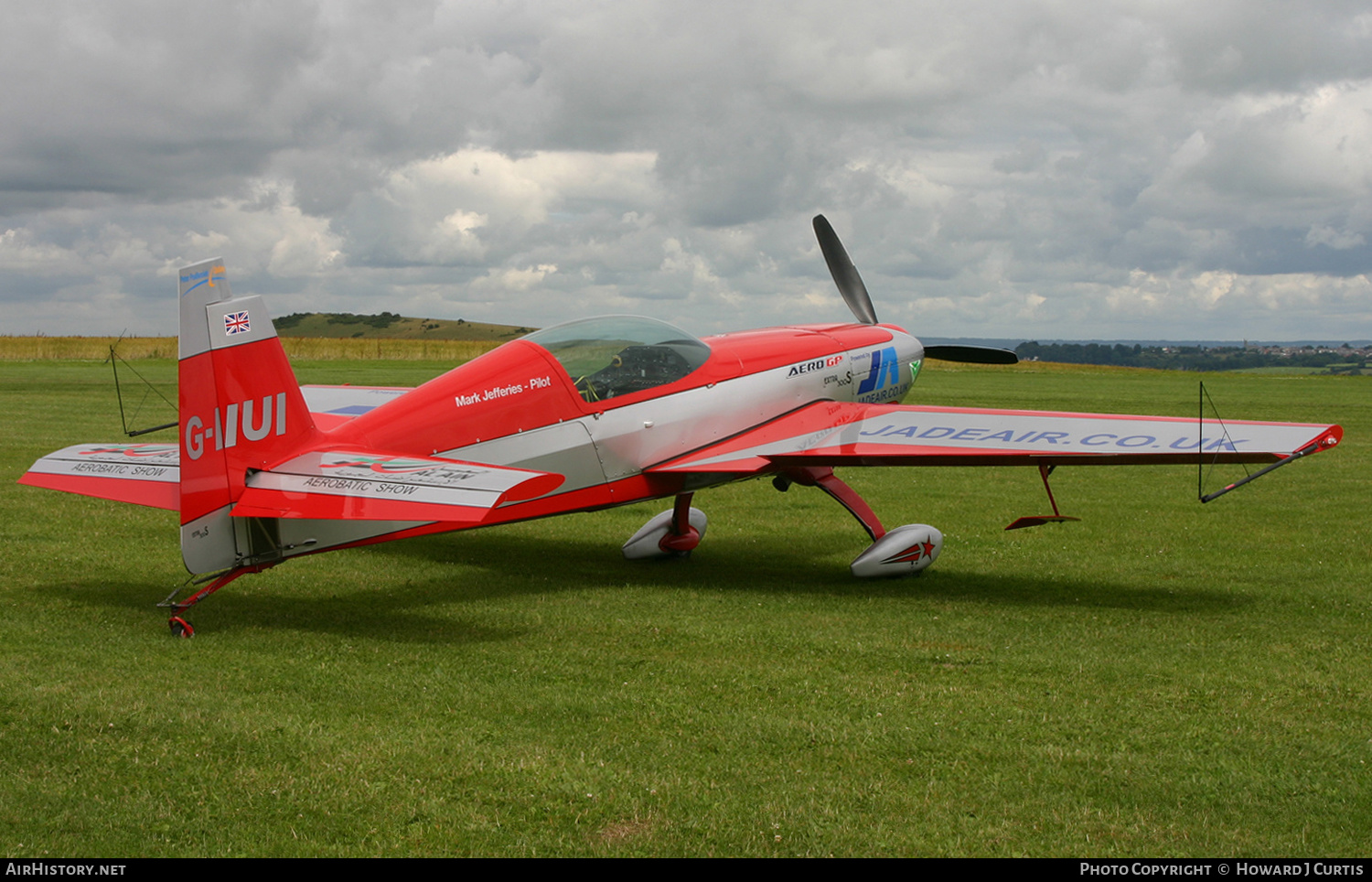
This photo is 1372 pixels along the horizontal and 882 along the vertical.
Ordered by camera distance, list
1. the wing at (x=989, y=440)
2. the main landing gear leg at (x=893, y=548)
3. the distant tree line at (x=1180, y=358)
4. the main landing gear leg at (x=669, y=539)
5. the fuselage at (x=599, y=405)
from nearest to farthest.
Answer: the fuselage at (x=599, y=405) < the wing at (x=989, y=440) < the main landing gear leg at (x=893, y=548) < the main landing gear leg at (x=669, y=539) < the distant tree line at (x=1180, y=358)

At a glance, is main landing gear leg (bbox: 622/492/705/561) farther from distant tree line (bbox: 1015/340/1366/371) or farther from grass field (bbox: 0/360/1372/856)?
distant tree line (bbox: 1015/340/1366/371)

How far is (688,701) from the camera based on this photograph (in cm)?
580

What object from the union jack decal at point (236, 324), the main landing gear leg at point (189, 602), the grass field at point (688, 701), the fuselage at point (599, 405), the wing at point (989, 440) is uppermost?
the union jack decal at point (236, 324)

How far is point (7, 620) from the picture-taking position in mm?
7203

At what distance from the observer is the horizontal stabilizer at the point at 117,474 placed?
7438mm

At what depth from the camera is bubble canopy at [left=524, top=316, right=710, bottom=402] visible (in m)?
9.02

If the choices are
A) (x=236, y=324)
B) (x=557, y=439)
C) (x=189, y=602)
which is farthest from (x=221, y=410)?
(x=557, y=439)

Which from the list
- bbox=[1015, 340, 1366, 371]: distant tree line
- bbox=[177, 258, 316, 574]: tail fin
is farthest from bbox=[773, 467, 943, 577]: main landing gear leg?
bbox=[1015, 340, 1366, 371]: distant tree line

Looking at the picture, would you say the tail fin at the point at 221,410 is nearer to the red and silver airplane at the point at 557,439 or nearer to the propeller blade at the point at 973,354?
the red and silver airplane at the point at 557,439

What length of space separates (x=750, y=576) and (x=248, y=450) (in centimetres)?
452

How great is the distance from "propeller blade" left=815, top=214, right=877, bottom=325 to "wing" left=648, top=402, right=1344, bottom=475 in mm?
3387

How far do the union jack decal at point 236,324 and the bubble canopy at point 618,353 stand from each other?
8.60 ft

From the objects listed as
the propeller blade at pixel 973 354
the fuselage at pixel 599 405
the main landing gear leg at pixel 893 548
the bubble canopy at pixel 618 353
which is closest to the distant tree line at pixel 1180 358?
the propeller blade at pixel 973 354

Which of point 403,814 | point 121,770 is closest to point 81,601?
point 121,770
